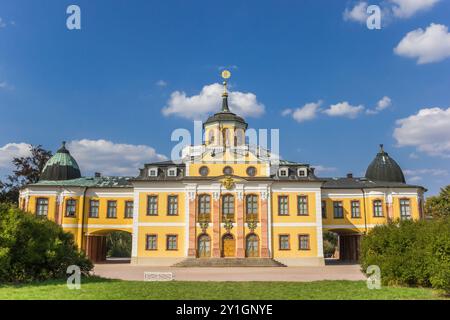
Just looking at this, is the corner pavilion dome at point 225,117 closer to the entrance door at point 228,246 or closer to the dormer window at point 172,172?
the dormer window at point 172,172

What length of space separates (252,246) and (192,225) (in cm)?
567

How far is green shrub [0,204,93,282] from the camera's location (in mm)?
16422

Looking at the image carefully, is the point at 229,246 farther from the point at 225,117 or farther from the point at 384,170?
the point at 384,170

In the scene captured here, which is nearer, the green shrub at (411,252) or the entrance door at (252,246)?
the green shrub at (411,252)

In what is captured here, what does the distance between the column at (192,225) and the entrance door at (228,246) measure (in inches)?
102

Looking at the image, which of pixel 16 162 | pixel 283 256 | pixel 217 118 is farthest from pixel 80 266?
pixel 16 162

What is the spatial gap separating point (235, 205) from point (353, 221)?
39.8ft

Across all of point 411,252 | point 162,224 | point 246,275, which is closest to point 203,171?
point 162,224

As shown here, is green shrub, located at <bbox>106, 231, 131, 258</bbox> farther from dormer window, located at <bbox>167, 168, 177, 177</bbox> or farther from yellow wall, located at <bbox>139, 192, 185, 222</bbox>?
dormer window, located at <bbox>167, 168, 177, 177</bbox>

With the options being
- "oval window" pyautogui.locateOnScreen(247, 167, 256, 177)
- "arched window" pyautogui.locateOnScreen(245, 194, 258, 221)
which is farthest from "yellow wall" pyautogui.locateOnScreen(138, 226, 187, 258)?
"oval window" pyautogui.locateOnScreen(247, 167, 256, 177)

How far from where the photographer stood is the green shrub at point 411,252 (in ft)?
47.2

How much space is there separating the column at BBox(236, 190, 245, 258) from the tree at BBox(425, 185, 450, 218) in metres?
22.7

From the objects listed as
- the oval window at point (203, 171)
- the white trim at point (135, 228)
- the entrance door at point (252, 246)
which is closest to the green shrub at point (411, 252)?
the entrance door at point (252, 246)
